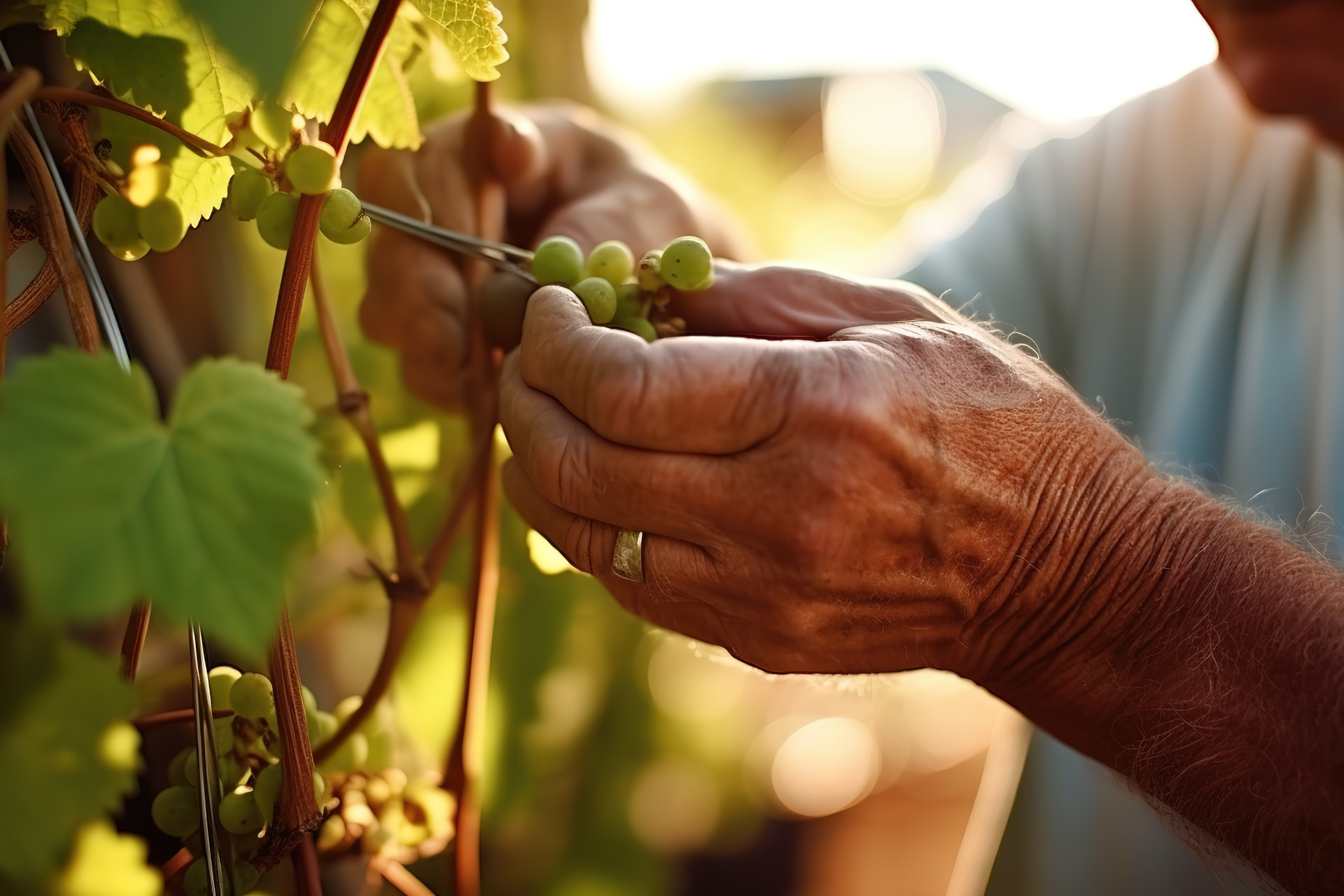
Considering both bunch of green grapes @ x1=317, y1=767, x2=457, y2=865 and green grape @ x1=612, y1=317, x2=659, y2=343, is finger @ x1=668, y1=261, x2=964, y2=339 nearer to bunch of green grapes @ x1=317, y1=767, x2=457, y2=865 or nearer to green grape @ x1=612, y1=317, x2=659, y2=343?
green grape @ x1=612, y1=317, x2=659, y2=343

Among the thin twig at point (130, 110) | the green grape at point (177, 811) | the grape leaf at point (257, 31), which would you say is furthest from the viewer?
the green grape at point (177, 811)

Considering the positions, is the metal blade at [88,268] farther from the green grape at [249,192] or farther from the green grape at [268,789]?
the green grape at [268,789]

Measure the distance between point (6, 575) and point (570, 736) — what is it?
110 cm

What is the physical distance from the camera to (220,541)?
281 millimetres

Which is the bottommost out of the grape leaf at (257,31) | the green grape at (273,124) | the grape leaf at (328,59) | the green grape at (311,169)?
the green grape at (311,169)

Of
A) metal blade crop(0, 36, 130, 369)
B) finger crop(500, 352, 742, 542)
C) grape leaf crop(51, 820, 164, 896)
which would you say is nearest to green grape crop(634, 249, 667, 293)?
finger crop(500, 352, 742, 542)

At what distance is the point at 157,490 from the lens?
0.93 ft

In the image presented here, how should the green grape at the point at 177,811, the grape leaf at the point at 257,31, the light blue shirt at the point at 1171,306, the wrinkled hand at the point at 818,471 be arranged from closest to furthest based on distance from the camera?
1. the grape leaf at the point at 257,31
2. the green grape at the point at 177,811
3. the wrinkled hand at the point at 818,471
4. the light blue shirt at the point at 1171,306

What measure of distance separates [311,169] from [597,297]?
229mm

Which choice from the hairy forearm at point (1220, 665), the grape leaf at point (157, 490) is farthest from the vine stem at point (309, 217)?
the hairy forearm at point (1220, 665)

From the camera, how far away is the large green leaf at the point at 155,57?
406 millimetres

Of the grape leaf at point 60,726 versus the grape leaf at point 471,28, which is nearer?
the grape leaf at point 60,726

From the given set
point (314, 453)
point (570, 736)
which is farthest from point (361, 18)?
point (570, 736)

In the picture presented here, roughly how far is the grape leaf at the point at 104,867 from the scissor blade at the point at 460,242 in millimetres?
340
